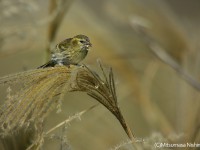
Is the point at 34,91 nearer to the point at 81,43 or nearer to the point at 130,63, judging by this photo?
the point at 81,43

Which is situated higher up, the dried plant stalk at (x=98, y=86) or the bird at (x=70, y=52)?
the bird at (x=70, y=52)

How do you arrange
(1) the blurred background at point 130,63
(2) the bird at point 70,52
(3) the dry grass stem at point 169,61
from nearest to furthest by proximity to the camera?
(2) the bird at point 70,52 < (3) the dry grass stem at point 169,61 < (1) the blurred background at point 130,63

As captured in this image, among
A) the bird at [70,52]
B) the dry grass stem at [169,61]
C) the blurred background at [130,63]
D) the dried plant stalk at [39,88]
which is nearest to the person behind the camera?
the dried plant stalk at [39,88]

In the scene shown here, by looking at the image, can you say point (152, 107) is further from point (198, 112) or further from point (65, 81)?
point (65, 81)

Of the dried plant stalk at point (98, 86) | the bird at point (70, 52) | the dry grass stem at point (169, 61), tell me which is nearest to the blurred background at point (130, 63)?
the dry grass stem at point (169, 61)

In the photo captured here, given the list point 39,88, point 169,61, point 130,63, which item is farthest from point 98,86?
point 130,63

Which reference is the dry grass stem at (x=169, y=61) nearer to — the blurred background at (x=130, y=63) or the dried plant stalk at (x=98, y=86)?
the blurred background at (x=130, y=63)

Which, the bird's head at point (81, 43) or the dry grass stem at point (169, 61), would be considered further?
the dry grass stem at point (169, 61)
